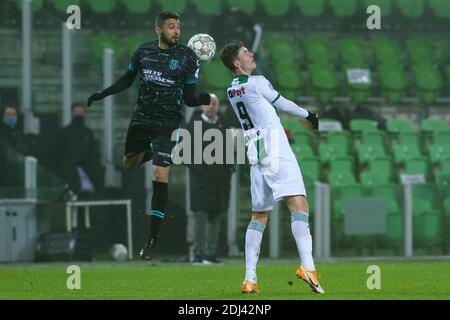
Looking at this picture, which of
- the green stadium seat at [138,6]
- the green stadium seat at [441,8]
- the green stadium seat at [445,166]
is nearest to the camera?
the green stadium seat at [445,166]

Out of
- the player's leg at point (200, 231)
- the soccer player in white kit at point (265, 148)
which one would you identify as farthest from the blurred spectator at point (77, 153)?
the soccer player in white kit at point (265, 148)

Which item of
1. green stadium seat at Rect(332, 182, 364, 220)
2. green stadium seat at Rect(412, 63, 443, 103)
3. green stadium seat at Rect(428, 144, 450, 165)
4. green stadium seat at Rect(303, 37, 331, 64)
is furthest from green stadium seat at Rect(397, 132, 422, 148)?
green stadium seat at Rect(303, 37, 331, 64)

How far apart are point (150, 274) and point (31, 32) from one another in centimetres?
585

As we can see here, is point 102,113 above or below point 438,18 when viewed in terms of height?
below

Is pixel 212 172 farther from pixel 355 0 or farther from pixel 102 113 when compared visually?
pixel 355 0

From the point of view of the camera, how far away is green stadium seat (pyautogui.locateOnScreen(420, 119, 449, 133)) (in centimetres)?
2174

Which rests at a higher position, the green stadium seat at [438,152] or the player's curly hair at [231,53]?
the player's curly hair at [231,53]

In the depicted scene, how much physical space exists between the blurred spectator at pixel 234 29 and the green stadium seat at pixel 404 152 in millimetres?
2741

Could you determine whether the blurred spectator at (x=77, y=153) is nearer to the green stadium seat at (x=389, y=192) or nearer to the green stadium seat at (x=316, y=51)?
the green stadium seat at (x=389, y=192)

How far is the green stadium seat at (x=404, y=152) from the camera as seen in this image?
66.1 feet

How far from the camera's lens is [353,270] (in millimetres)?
14953

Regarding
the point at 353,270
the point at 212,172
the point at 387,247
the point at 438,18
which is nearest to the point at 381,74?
the point at 438,18

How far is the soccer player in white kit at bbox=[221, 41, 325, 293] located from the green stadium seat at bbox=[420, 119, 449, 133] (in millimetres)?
10903
